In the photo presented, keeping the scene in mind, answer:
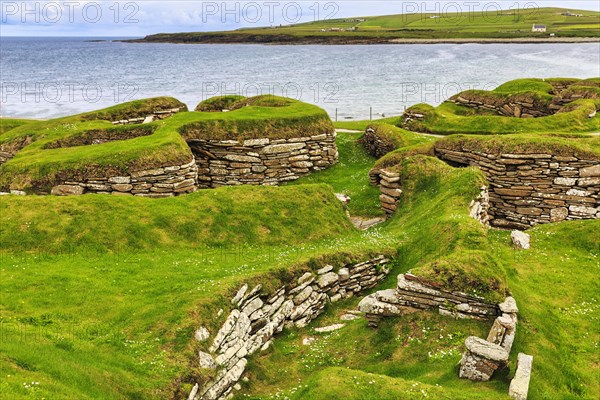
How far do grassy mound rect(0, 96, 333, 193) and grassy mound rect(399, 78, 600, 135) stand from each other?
1162 cm

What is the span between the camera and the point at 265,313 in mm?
17531

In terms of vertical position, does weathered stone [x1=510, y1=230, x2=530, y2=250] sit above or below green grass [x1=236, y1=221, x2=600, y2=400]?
above

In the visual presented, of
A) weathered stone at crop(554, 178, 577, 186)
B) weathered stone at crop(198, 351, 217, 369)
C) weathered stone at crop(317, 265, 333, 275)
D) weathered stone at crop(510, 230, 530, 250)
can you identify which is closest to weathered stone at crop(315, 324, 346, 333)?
weathered stone at crop(317, 265, 333, 275)

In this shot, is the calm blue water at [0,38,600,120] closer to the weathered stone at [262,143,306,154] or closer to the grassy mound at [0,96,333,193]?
the grassy mound at [0,96,333,193]

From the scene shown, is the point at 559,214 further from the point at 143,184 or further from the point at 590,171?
the point at 143,184

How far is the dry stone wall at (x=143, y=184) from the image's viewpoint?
28.0 metres

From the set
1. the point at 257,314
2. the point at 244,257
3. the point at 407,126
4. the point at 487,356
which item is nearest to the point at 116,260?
the point at 244,257

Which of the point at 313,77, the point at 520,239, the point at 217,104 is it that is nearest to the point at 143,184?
the point at 520,239

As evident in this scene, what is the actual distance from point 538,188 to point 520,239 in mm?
6552

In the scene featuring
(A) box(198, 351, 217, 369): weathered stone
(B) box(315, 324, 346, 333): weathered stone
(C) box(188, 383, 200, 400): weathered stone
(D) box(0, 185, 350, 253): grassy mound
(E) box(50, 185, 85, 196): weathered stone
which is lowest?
(B) box(315, 324, 346, 333): weathered stone

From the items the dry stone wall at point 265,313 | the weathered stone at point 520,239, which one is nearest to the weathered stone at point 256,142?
the dry stone wall at point 265,313

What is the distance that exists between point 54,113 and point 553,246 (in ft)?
233

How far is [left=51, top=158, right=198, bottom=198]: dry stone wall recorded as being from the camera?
1101 inches

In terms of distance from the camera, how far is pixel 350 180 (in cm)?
3600
